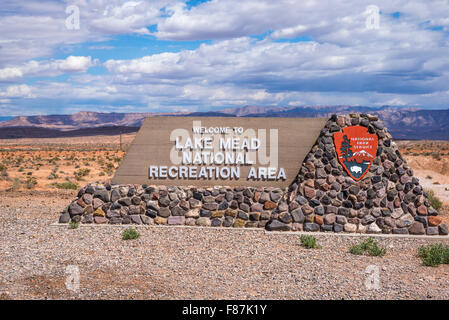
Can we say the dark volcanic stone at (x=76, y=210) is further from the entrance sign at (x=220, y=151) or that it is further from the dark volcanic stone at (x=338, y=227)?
the dark volcanic stone at (x=338, y=227)

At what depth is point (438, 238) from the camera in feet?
39.9

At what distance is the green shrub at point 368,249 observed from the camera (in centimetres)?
1034

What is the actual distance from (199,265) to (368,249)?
3821 millimetres

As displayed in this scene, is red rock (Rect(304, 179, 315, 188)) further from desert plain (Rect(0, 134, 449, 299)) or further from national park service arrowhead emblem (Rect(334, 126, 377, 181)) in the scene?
desert plain (Rect(0, 134, 449, 299))

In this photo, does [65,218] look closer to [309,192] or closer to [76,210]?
[76,210]

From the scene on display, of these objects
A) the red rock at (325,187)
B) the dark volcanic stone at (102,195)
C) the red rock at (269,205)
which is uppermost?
the red rock at (325,187)

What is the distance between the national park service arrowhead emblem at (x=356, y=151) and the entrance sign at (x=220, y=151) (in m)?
0.83

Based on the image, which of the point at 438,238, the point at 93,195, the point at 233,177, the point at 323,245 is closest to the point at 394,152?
the point at 438,238

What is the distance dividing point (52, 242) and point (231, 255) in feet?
14.4

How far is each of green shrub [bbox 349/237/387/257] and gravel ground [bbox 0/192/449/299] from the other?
187mm

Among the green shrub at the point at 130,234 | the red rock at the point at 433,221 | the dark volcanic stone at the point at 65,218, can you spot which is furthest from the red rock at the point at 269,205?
the dark volcanic stone at the point at 65,218

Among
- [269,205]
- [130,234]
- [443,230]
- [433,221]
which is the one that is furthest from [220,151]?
[443,230]

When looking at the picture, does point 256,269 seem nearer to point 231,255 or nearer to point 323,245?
point 231,255

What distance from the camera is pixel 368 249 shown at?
1052 centimetres
